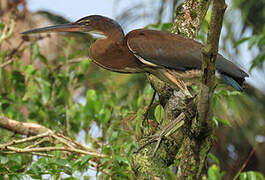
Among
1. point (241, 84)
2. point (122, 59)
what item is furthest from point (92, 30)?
point (241, 84)

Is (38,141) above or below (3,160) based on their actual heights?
below

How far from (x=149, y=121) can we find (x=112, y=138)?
1.85ft

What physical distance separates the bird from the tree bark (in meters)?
0.13

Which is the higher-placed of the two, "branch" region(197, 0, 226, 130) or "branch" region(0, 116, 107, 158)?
"branch" region(197, 0, 226, 130)

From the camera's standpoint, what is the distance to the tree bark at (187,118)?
6.69 feet

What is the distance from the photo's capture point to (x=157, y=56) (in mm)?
3037

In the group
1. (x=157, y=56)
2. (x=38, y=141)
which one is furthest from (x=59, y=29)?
(x=38, y=141)

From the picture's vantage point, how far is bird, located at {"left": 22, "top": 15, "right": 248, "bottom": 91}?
9.70ft

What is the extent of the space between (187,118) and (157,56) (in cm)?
84

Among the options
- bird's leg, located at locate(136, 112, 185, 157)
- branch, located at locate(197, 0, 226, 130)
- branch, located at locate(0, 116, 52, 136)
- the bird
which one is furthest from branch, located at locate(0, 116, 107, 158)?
branch, located at locate(197, 0, 226, 130)

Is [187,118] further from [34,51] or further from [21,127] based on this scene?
[34,51]

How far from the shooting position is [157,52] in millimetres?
3057

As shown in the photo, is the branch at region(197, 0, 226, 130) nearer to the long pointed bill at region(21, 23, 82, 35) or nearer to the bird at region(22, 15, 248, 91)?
the bird at region(22, 15, 248, 91)

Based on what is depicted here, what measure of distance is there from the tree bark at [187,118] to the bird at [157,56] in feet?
0.42
